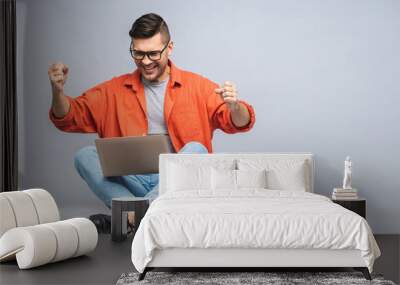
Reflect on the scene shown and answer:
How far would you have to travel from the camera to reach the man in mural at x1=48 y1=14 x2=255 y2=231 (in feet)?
23.6

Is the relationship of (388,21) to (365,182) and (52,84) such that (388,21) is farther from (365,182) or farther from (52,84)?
(52,84)

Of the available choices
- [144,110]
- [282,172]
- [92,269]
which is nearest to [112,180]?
[144,110]

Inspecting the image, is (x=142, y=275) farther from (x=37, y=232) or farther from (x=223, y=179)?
(x=223, y=179)

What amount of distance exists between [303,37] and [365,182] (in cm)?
171

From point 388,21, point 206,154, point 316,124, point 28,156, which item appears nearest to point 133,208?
point 206,154

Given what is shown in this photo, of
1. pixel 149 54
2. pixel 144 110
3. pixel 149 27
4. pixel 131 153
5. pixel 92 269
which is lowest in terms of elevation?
pixel 92 269

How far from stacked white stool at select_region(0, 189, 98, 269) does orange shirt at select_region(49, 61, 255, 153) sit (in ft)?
5.13

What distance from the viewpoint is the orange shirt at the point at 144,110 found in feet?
23.6

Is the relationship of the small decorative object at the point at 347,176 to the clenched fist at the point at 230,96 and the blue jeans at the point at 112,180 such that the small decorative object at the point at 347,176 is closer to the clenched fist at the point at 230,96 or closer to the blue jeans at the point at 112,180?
the clenched fist at the point at 230,96

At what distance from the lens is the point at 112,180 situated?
7230 millimetres

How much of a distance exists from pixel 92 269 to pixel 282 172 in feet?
7.19

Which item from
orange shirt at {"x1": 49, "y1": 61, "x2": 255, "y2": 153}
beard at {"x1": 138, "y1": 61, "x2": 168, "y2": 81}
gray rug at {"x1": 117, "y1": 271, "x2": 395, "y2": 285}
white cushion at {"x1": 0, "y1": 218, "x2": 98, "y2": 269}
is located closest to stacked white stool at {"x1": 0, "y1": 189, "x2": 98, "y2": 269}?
white cushion at {"x1": 0, "y1": 218, "x2": 98, "y2": 269}

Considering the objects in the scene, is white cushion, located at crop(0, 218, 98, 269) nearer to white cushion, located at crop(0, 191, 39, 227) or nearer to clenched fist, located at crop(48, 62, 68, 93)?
white cushion, located at crop(0, 191, 39, 227)

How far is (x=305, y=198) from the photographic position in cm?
566
